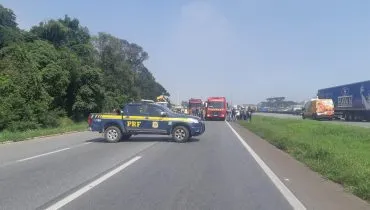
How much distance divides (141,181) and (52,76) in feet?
132

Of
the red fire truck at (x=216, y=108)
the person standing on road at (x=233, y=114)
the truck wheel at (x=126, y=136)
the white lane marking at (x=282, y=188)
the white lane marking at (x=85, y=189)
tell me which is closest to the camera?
the white lane marking at (x=85, y=189)

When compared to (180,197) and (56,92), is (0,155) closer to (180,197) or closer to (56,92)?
(180,197)

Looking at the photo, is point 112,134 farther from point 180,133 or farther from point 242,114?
point 242,114

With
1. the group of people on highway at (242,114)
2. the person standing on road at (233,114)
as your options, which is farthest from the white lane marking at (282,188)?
the person standing on road at (233,114)

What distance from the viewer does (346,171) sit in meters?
12.7

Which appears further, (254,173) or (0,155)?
(0,155)

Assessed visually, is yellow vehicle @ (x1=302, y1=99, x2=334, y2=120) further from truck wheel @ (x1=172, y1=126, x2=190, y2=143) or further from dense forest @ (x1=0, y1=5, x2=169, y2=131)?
truck wheel @ (x1=172, y1=126, x2=190, y2=143)

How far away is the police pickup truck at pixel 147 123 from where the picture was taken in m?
23.7

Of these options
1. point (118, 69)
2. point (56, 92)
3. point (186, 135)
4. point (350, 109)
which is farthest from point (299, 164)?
point (118, 69)

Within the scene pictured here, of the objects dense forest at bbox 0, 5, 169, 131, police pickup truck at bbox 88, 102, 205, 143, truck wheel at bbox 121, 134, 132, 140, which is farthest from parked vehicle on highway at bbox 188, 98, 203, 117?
police pickup truck at bbox 88, 102, 205, 143

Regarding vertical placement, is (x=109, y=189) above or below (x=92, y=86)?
below

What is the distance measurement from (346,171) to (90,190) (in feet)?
20.4

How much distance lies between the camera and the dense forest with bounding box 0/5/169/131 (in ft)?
123

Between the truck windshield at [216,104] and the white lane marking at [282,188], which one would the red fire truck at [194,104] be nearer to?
the truck windshield at [216,104]
